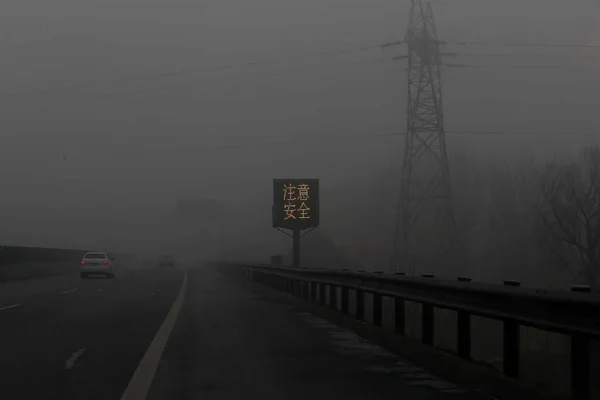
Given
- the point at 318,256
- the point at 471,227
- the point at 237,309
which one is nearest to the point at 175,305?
the point at 237,309

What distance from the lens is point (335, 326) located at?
1596cm

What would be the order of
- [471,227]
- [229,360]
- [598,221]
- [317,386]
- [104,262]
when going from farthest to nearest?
[104,262]
[471,227]
[598,221]
[229,360]
[317,386]

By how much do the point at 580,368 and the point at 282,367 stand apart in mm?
4282

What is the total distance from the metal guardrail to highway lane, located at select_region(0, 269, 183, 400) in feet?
13.4

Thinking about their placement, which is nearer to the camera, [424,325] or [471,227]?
[424,325]

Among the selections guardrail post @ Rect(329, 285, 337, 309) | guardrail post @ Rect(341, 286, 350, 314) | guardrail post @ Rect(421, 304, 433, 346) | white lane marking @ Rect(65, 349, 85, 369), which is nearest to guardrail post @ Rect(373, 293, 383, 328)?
guardrail post @ Rect(421, 304, 433, 346)

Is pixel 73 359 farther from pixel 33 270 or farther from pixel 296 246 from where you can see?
pixel 33 270

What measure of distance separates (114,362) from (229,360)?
1533 millimetres

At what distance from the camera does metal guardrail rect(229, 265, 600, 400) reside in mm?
6793

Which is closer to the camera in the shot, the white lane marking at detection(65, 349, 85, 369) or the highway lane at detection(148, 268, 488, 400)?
the highway lane at detection(148, 268, 488, 400)

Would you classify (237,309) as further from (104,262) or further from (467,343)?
(104,262)

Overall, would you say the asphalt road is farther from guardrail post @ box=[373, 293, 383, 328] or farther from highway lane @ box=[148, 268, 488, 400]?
guardrail post @ box=[373, 293, 383, 328]

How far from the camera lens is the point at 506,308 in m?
8.27

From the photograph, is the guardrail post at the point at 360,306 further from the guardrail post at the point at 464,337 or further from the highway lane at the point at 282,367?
the guardrail post at the point at 464,337
